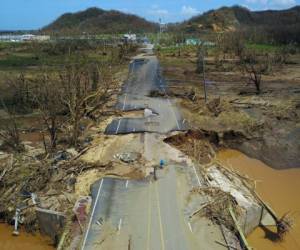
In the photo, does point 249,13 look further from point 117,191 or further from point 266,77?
point 117,191

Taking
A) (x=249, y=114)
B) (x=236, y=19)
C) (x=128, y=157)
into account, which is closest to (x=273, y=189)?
(x=128, y=157)

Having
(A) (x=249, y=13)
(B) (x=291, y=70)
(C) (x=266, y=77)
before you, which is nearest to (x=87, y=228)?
(C) (x=266, y=77)

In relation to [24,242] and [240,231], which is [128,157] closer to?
[24,242]

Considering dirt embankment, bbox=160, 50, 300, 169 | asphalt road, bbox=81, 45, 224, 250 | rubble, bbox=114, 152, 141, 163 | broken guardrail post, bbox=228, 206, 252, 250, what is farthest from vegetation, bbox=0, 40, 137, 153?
broken guardrail post, bbox=228, 206, 252, 250

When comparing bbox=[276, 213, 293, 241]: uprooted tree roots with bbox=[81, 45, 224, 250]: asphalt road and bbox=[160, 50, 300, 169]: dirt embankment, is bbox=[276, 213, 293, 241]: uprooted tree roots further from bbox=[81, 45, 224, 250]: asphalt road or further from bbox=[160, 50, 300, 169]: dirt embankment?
bbox=[160, 50, 300, 169]: dirt embankment

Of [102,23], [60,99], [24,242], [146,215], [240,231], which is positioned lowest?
[102,23]

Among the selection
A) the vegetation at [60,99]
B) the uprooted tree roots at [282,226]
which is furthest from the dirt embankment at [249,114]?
the uprooted tree roots at [282,226]

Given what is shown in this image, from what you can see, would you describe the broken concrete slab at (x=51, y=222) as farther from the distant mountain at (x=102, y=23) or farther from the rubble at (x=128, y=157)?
the distant mountain at (x=102, y=23)
